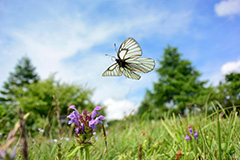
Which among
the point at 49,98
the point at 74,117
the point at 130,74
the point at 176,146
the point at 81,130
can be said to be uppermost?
the point at 49,98

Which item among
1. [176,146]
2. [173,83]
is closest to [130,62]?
[176,146]

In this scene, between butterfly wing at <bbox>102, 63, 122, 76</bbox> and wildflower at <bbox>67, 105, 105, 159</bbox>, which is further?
butterfly wing at <bbox>102, 63, 122, 76</bbox>

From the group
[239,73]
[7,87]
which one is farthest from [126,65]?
[7,87]

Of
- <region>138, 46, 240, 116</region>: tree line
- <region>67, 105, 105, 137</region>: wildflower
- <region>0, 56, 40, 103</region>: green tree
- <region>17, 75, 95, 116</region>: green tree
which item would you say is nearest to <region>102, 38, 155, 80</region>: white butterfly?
<region>67, 105, 105, 137</region>: wildflower

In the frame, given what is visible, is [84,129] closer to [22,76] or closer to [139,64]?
[139,64]

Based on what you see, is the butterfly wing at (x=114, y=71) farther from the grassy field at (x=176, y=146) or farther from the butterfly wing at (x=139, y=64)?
the grassy field at (x=176, y=146)

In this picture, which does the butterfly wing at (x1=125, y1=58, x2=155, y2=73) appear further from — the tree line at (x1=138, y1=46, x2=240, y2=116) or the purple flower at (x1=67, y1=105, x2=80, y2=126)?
the tree line at (x1=138, y1=46, x2=240, y2=116)

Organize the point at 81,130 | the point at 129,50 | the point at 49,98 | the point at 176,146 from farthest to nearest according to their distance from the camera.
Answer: the point at 49,98
the point at 176,146
the point at 129,50
the point at 81,130
